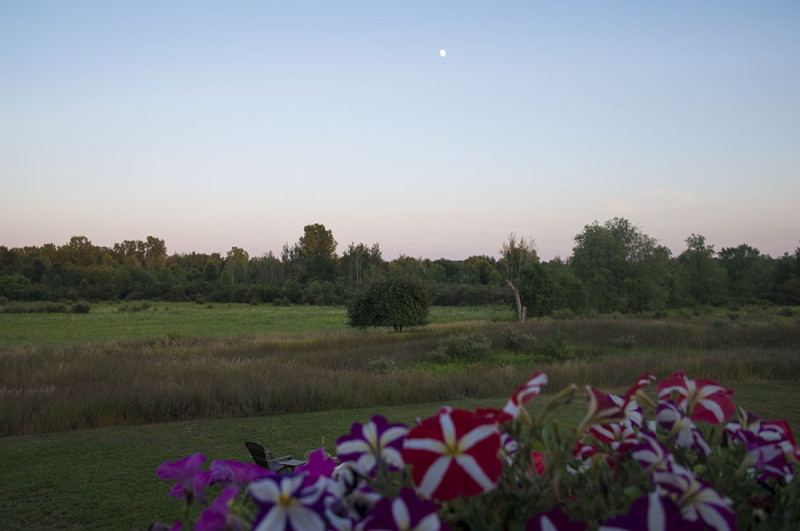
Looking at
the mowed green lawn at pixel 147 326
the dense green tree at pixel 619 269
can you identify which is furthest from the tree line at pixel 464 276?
the mowed green lawn at pixel 147 326

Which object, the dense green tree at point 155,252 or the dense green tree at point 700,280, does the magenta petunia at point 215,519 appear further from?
the dense green tree at point 155,252

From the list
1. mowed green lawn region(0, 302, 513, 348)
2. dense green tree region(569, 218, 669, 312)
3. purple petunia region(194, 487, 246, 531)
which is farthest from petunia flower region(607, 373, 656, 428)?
dense green tree region(569, 218, 669, 312)

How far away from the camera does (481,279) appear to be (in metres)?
91.1

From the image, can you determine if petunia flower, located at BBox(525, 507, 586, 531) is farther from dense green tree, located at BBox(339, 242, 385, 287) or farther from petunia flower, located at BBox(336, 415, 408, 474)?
dense green tree, located at BBox(339, 242, 385, 287)

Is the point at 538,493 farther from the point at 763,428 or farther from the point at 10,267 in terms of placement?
the point at 10,267

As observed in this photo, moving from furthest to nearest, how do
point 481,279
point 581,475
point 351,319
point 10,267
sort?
1. point 481,279
2. point 10,267
3. point 351,319
4. point 581,475

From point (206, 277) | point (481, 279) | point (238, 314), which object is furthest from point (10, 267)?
point (481, 279)

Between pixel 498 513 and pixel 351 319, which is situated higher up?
pixel 498 513

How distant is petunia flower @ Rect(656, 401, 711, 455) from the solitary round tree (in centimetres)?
2717

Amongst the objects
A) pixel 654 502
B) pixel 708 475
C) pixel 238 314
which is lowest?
pixel 238 314

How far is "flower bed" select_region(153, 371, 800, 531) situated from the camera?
2.37ft

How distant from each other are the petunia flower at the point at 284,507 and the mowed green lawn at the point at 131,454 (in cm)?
451

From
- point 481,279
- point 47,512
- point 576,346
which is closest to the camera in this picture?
point 47,512

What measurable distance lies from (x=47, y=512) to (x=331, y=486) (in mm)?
6058
